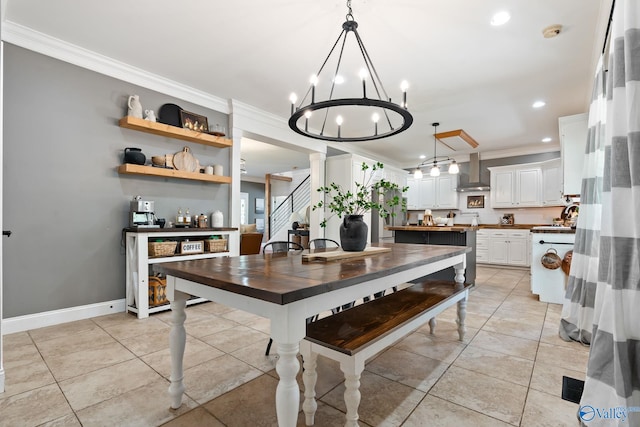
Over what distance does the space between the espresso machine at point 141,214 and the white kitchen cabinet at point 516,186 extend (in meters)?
7.01

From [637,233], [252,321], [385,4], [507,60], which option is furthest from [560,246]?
[252,321]

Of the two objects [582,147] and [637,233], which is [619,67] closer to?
[637,233]

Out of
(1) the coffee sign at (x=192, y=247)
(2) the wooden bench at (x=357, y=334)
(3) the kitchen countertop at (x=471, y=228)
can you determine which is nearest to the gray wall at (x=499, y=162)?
(3) the kitchen countertop at (x=471, y=228)

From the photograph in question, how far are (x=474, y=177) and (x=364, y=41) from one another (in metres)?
5.63

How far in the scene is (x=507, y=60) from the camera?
127 inches

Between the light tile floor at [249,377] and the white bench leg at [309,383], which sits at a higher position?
the white bench leg at [309,383]

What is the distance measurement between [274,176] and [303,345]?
9.85m

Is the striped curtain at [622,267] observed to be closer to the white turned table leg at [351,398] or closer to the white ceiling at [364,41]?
the white turned table leg at [351,398]

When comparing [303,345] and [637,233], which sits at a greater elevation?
[637,233]

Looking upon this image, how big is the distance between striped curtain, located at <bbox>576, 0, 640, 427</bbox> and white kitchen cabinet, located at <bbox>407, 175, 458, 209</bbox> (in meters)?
6.66

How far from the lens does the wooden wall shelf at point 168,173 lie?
324cm

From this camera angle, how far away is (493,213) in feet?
23.9

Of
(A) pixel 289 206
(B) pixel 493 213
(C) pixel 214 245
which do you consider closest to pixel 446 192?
(B) pixel 493 213

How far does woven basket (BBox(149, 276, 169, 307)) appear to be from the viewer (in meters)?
3.27
